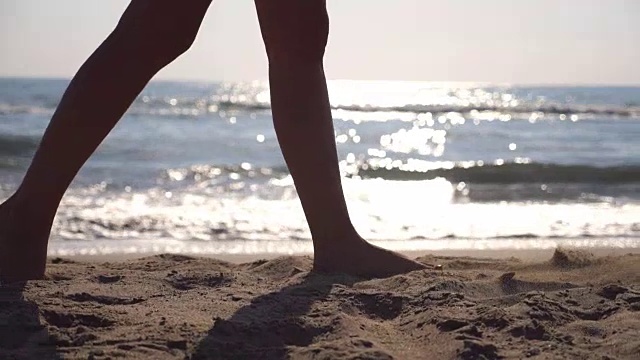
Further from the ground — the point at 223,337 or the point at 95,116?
the point at 95,116

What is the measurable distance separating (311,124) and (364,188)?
431cm

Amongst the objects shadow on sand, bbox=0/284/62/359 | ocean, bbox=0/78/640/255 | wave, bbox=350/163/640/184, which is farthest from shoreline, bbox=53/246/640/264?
wave, bbox=350/163/640/184

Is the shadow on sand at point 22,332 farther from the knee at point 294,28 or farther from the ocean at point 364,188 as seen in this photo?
the ocean at point 364,188

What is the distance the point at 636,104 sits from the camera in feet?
72.2

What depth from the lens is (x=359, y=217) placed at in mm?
4418

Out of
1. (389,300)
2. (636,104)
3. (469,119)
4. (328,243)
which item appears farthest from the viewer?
(636,104)

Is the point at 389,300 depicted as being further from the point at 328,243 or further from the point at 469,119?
the point at 469,119

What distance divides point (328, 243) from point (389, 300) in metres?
0.38

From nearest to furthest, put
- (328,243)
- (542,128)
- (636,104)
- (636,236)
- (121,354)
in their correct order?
(121,354) → (328,243) → (636,236) → (542,128) → (636,104)

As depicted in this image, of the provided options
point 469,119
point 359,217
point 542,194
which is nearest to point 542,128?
point 469,119

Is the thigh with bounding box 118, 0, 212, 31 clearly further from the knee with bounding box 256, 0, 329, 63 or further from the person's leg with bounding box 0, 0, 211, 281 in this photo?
the knee with bounding box 256, 0, 329, 63

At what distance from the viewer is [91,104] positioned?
1.72m

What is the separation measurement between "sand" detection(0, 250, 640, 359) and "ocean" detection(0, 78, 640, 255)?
146 centimetres

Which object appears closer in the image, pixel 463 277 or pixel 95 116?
pixel 95 116
